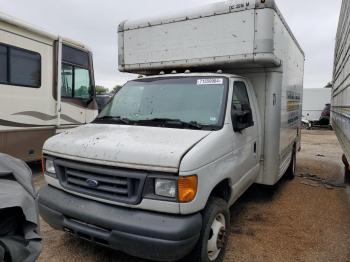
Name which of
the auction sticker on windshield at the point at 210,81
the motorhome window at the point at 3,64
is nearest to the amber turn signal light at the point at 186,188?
the auction sticker on windshield at the point at 210,81

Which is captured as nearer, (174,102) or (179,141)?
(179,141)

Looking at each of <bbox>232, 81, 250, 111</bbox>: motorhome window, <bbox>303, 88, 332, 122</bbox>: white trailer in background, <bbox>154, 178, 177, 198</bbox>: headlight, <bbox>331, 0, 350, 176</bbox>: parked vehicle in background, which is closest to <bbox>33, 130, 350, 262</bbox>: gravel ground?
<bbox>331, 0, 350, 176</bbox>: parked vehicle in background

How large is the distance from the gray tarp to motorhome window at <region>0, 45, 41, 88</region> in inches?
212

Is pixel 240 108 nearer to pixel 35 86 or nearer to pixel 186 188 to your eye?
pixel 186 188

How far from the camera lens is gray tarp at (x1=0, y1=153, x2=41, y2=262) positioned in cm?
175

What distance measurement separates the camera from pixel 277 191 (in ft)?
21.0

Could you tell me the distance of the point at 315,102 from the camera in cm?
2562

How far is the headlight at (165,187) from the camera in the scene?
2.90 m

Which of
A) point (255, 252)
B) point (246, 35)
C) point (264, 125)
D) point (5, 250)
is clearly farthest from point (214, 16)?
point (5, 250)

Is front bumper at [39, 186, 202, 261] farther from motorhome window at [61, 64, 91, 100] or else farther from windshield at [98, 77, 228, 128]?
motorhome window at [61, 64, 91, 100]

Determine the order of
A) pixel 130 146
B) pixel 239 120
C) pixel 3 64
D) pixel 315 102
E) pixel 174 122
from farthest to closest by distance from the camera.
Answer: pixel 315 102 < pixel 3 64 < pixel 239 120 < pixel 174 122 < pixel 130 146

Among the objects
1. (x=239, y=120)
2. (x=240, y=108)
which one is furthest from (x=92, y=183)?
(x=240, y=108)

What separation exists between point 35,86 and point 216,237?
5.76 m

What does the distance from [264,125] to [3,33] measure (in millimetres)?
5416
